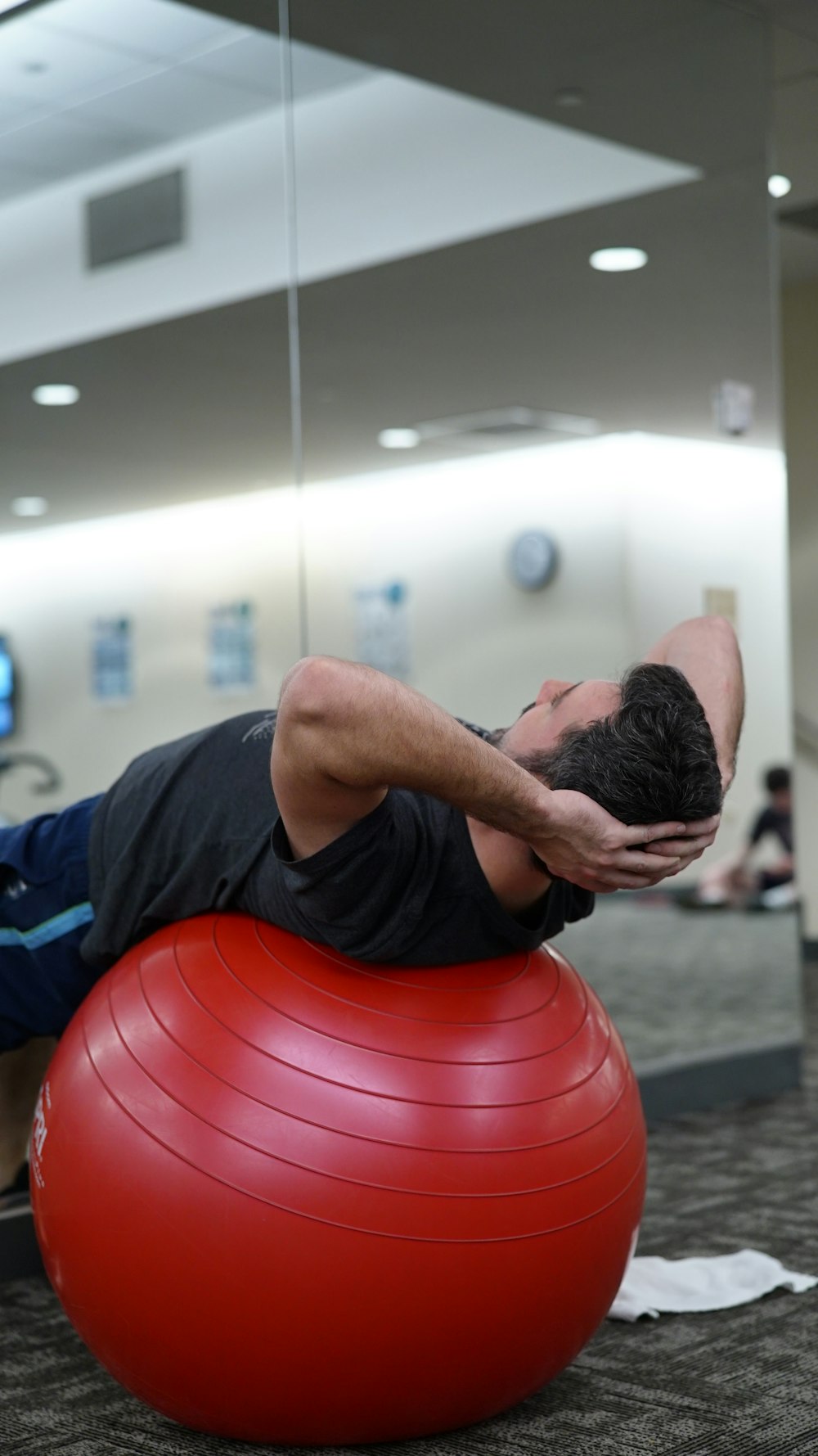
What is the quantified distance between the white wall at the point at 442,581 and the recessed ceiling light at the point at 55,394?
0.24m

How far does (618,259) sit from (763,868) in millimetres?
1509

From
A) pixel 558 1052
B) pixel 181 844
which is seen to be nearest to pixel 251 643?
pixel 181 844

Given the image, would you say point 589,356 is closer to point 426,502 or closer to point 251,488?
point 426,502

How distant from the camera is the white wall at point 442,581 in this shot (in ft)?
9.30

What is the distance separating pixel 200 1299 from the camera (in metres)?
1.61

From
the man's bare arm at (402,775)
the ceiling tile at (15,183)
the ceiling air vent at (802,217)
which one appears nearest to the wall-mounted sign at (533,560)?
the ceiling tile at (15,183)

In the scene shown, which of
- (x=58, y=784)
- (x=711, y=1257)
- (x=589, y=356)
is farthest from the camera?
(x=589, y=356)

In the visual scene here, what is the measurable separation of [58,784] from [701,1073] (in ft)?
5.53

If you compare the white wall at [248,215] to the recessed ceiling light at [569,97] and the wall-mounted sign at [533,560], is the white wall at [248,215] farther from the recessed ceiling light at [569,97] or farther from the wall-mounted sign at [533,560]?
the wall-mounted sign at [533,560]

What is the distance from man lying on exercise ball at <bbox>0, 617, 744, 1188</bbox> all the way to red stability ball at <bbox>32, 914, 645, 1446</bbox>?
9 centimetres

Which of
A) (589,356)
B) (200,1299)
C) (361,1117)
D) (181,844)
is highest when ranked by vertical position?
(589,356)

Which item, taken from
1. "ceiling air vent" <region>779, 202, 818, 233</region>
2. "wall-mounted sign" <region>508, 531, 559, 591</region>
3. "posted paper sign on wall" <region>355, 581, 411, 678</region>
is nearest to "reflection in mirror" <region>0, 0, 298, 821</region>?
"posted paper sign on wall" <region>355, 581, 411, 678</region>

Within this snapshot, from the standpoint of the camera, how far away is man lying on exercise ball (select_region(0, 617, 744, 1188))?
1551mm

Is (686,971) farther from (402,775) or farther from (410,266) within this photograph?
(402,775)
